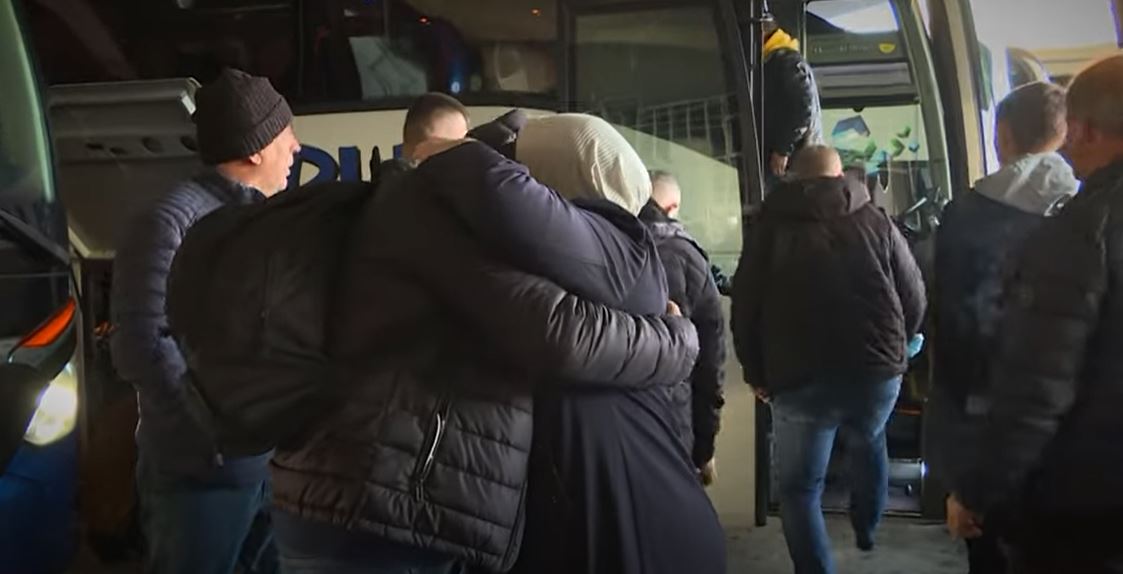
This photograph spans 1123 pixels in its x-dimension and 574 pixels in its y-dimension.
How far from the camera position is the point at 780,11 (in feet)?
13.2

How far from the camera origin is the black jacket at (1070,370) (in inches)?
59.9

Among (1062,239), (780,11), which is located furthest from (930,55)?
(1062,239)

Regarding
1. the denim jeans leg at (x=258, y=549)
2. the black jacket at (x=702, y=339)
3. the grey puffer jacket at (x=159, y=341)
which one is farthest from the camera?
the black jacket at (x=702, y=339)

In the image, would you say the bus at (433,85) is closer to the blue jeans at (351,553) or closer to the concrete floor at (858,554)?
the concrete floor at (858,554)

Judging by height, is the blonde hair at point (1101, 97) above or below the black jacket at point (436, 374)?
above

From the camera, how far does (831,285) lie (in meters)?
3.01

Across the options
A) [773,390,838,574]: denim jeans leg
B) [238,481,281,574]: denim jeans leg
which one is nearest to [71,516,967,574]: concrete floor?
[773,390,838,574]: denim jeans leg

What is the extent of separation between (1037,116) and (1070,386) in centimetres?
122

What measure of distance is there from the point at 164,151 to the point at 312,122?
51 cm

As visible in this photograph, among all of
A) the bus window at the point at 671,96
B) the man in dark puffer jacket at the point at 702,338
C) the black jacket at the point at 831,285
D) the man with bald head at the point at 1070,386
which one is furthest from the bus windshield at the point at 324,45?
the man with bald head at the point at 1070,386

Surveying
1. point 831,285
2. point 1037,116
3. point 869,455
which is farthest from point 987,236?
point 869,455

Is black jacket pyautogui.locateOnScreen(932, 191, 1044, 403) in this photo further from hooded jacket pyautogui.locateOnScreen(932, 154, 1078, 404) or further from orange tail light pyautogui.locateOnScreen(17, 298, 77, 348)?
orange tail light pyautogui.locateOnScreen(17, 298, 77, 348)

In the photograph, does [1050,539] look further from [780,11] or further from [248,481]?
[780,11]

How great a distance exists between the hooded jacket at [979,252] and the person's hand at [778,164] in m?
0.89
